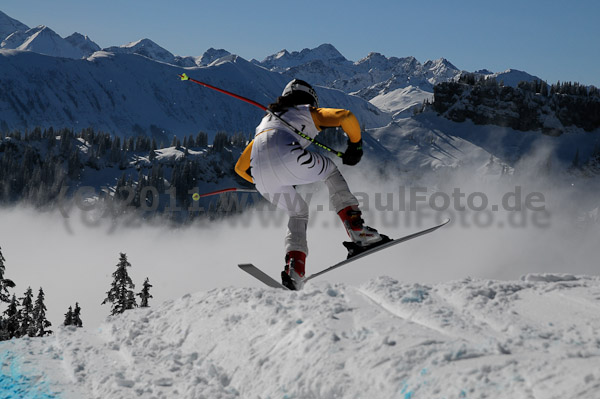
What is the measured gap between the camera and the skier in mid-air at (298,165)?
682 centimetres

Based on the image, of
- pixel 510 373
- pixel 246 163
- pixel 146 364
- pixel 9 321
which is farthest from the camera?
pixel 9 321

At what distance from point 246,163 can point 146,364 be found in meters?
3.22

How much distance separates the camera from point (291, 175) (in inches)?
272

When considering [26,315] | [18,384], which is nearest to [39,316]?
[26,315]

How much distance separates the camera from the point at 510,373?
376 centimetres

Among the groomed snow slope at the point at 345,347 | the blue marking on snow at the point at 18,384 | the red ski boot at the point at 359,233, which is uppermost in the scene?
the red ski boot at the point at 359,233

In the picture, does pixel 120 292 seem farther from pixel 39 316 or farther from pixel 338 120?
pixel 338 120

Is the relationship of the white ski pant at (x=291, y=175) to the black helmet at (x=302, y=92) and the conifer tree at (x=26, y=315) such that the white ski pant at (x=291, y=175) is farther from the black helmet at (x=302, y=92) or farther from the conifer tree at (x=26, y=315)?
the conifer tree at (x=26, y=315)

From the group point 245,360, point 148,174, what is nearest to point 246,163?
point 245,360

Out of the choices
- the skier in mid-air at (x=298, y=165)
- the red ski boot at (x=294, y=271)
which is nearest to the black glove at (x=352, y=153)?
the skier in mid-air at (x=298, y=165)

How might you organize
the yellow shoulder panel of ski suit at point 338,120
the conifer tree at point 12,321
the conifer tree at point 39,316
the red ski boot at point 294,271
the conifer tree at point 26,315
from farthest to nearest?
the conifer tree at point 39,316
the conifer tree at point 26,315
the conifer tree at point 12,321
the red ski boot at point 294,271
the yellow shoulder panel of ski suit at point 338,120

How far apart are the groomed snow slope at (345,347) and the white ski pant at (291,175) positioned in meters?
1.06

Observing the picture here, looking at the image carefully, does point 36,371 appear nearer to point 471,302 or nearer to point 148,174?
point 471,302

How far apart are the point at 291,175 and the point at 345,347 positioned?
278 cm
